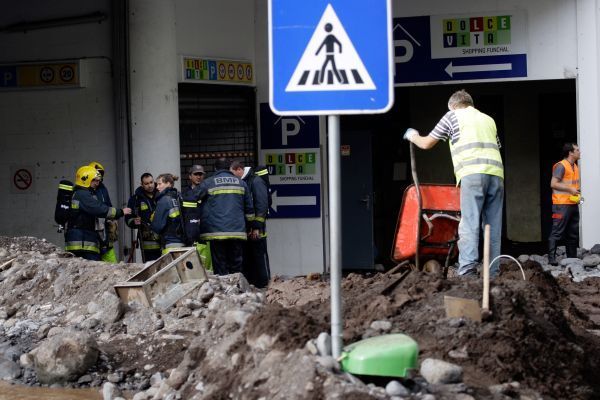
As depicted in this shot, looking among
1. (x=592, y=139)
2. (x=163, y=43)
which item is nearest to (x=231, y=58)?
(x=163, y=43)

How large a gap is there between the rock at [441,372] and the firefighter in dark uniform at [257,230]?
296 inches

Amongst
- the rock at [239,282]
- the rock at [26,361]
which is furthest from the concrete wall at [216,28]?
the rock at [26,361]

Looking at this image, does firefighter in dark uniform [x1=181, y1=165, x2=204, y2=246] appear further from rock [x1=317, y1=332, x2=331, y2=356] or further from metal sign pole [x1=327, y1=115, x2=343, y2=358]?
metal sign pole [x1=327, y1=115, x2=343, y2=358]

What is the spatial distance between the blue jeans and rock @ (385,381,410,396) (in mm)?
3518

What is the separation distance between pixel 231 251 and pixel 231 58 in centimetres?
380

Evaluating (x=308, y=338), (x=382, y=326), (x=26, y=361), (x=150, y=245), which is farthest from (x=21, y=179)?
(x=308, y=338)

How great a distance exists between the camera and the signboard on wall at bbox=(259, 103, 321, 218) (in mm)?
16016

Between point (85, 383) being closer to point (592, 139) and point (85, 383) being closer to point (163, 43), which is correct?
point (163, 43)

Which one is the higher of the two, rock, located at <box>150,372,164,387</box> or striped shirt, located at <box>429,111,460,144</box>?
striped shirt, located at <box>429,111,460,144</box>

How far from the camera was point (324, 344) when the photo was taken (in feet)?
18.4

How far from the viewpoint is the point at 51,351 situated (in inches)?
311

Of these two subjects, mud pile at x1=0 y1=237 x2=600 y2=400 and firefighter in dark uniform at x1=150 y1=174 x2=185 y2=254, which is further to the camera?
firefighter in dark uniform at x1=150 y1=174 x2=185 y2=254

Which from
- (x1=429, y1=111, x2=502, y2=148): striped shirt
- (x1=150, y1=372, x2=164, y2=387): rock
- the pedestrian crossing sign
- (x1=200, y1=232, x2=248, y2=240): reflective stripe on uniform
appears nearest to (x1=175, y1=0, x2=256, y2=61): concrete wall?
(x1=200, y1=232, x2=248, y2=240): reflective stripe on uniform

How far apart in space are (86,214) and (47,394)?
535 centimetres
